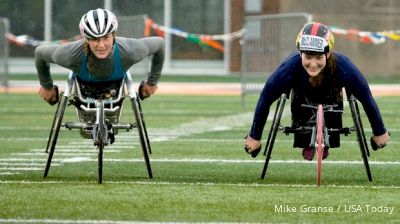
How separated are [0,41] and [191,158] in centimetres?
1462

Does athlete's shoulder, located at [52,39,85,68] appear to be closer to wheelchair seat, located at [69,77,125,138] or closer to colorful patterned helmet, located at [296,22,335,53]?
wheelchair seat, located at [69,77,125,138]

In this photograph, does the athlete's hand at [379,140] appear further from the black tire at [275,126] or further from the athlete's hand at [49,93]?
the athlete's hand at [49,93]

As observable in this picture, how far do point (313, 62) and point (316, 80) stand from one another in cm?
31

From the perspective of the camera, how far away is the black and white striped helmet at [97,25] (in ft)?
40.1

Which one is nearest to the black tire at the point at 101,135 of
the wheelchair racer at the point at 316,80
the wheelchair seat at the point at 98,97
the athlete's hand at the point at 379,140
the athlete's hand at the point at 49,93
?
the wheelchair seat at the point at 98,97

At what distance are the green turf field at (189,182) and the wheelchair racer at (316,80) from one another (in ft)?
1.84

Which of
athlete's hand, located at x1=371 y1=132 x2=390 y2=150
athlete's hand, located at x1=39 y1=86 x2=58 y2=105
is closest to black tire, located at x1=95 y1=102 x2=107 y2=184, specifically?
athlete's hand, located at x1=39 y1=86 x2=58 y2=105

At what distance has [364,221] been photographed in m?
9.48

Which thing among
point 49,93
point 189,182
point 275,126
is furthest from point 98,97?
point 275,126

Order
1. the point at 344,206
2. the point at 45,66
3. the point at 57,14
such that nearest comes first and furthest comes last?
the point at 344,206, the point at 45,66, the point at 57,14

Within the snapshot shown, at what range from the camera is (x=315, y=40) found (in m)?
11.7

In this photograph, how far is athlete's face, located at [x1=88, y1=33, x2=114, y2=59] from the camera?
12297 mm

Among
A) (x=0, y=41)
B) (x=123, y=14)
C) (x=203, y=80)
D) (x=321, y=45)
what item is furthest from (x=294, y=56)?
(x=123, y=14)

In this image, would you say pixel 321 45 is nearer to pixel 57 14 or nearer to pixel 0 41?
pixel 0 41
